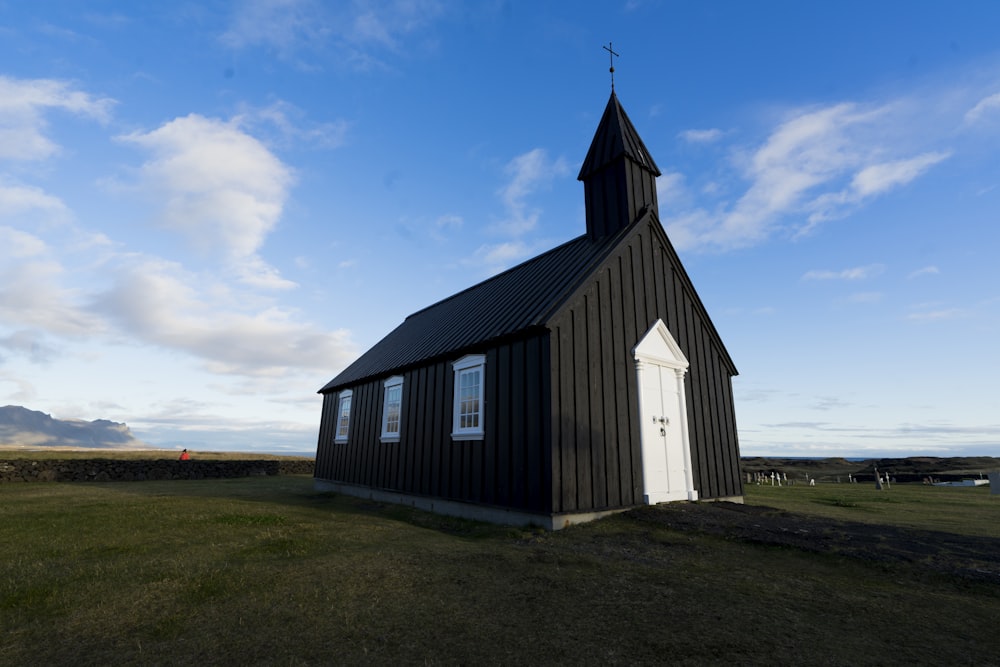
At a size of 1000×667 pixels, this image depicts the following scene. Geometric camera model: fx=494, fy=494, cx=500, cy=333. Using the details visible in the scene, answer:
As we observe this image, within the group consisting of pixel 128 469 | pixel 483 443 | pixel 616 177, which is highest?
pixel 616 177

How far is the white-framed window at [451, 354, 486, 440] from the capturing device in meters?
11.4

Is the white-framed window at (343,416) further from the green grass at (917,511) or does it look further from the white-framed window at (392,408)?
the green grass at (917,511)

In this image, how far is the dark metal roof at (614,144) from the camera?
45.8 feet

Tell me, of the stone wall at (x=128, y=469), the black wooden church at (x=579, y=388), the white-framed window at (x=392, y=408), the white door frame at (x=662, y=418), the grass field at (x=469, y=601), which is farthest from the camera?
the stone wall at (x=128, y=469)

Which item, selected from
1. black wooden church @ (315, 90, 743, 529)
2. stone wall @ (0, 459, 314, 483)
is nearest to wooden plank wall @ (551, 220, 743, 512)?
black wooden church @ (315, 90, 743, 529)

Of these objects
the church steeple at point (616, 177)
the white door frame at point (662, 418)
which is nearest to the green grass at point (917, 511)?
the white door frame at point (662, 418)

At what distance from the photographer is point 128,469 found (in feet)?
77.6

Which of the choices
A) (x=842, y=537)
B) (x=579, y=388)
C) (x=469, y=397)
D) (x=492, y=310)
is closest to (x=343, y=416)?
(x=492, y=310)

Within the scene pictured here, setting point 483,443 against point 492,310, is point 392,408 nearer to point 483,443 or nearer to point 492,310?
point 492,310

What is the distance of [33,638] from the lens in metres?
4.45

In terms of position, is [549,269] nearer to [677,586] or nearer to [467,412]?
[467,412]

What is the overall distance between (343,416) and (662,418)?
12.7 meters

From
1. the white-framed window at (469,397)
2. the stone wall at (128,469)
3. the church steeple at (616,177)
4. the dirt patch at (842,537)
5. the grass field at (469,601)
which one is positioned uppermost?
the church steeple at (616,177)

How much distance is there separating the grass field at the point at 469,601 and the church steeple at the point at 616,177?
8.38 m
